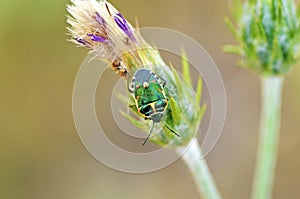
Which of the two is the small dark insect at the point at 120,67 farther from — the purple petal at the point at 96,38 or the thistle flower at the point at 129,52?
the purple petal at the point at 96,38

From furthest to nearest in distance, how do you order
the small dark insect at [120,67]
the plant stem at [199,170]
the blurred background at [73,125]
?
the blurred background at [73,125] < the plant stem at [199,170] < the small dark insect at [120,67]

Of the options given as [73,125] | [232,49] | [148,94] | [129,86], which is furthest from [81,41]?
[73,125]

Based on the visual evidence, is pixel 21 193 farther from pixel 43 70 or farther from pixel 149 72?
pixel 149 72

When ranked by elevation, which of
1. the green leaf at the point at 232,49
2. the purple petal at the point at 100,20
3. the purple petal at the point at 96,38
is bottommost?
the green leaf at the point at 232,49

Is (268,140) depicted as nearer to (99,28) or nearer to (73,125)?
(99,28)

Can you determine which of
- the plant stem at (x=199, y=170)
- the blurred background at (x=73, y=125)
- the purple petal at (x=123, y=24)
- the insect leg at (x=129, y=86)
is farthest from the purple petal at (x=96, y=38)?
the blurred background at (x=73, y=125)

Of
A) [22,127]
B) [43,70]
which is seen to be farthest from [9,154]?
[43,70]
